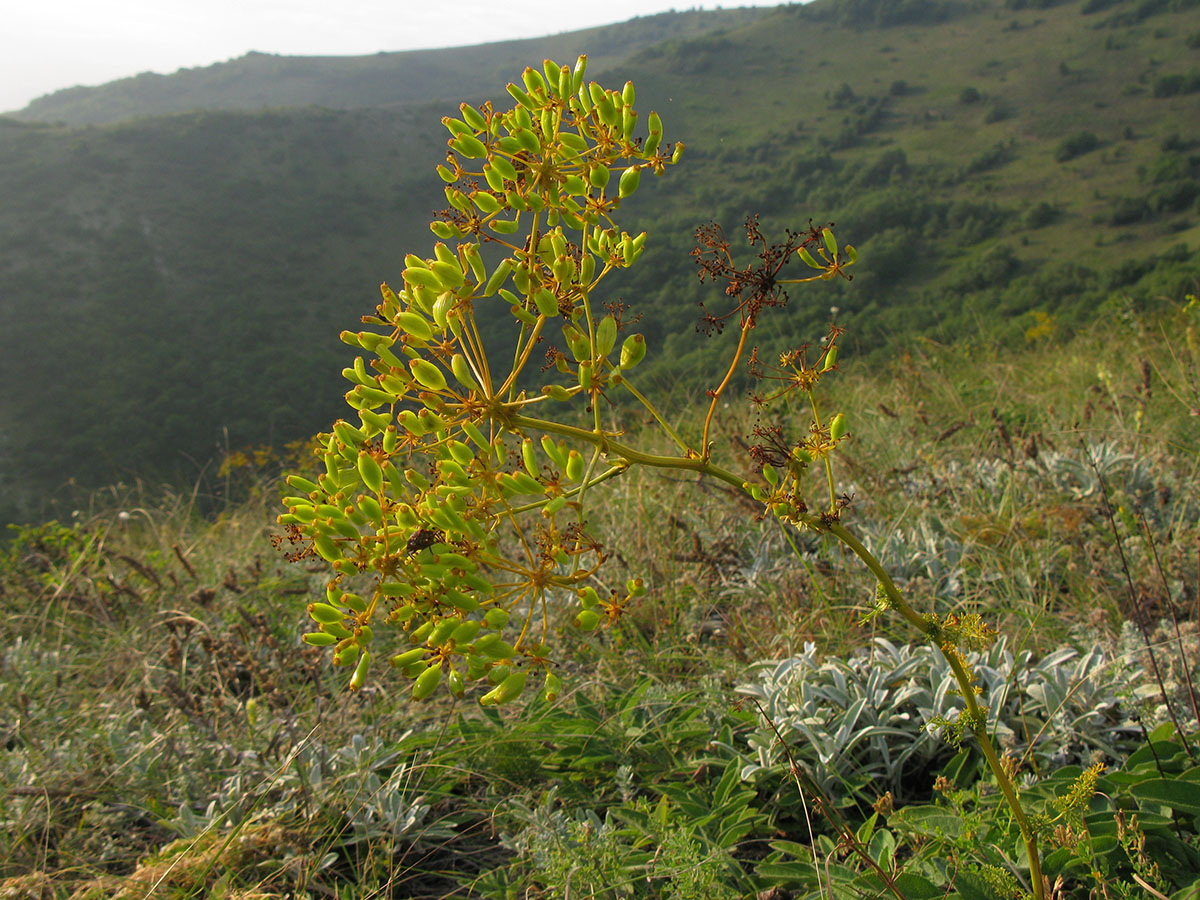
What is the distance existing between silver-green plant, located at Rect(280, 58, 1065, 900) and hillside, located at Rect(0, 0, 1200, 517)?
19.9 meters

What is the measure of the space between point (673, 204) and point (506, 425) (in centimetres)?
5513

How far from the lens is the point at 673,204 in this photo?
52656 mm

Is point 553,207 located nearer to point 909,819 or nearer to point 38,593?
point 909,819

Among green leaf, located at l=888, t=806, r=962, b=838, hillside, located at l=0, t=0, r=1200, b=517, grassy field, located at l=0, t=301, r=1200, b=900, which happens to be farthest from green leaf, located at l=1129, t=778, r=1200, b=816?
hillside, located at l=0, t=0, r=1200, b=517

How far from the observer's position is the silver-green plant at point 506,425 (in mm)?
995

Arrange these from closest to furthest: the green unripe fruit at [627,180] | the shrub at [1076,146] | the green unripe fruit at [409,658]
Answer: the green unripe fruit at [409,658] < the green unripe fruit at [627,180] < the shrub at [1076,146]

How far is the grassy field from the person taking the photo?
1810 millimetres

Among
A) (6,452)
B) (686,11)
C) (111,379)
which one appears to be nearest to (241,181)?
(111,379)

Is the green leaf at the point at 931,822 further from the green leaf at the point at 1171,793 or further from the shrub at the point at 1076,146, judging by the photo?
the shrub at the point at 1076,146

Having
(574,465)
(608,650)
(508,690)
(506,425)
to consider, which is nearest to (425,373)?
(506,425)

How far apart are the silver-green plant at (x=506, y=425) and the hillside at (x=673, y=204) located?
19878 millimetres

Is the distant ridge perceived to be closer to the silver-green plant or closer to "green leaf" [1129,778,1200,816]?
the silver-green plant

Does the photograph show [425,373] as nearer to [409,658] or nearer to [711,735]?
[409,658]

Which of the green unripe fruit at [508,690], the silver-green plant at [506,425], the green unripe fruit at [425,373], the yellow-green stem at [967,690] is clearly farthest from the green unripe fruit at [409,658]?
the yellow-green stem at [967,690]
